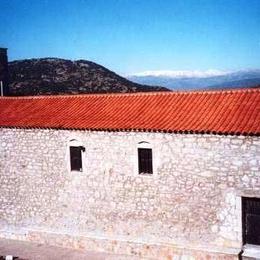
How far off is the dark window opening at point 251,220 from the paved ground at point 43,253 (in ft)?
14.2

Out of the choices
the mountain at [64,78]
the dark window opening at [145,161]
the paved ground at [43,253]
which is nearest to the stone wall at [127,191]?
the dark window opening at [145,161]

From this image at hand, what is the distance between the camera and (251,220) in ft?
44.3

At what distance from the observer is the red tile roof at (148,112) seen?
45.2 ft

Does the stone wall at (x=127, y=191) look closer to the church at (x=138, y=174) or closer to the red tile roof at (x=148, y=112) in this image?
the church at (x=138, y=174)

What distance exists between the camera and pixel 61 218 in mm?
16797

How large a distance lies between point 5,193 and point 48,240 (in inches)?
125

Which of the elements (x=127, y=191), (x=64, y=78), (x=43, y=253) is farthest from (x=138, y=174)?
(x=64, y=78)

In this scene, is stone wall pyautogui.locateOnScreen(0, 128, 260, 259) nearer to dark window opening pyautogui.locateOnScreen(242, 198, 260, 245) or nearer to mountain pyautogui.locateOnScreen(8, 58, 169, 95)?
dark window opening pyautogui.locateOnScreen(242, 198, 260, 245)

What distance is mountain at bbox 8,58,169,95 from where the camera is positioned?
1984 inches

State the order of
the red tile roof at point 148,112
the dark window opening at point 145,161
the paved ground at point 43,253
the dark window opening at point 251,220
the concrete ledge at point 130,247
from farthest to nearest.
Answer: the paved ground at point 43,253, the dark window opening at point 145,161, the red tile roof at point 148,112, the concrete ledge at point 130,247, the dark window opening at point 251,220

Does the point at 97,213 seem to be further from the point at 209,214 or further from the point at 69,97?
the point at 69,97

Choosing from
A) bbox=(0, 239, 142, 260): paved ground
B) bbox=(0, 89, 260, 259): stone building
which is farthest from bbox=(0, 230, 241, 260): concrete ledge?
bbox=(0, 239, 142, 260): paved ground

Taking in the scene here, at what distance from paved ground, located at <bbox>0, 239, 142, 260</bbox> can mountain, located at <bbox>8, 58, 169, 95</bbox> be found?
3123 centimetres

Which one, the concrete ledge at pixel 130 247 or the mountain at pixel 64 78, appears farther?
the mountain at pixel 64 78
